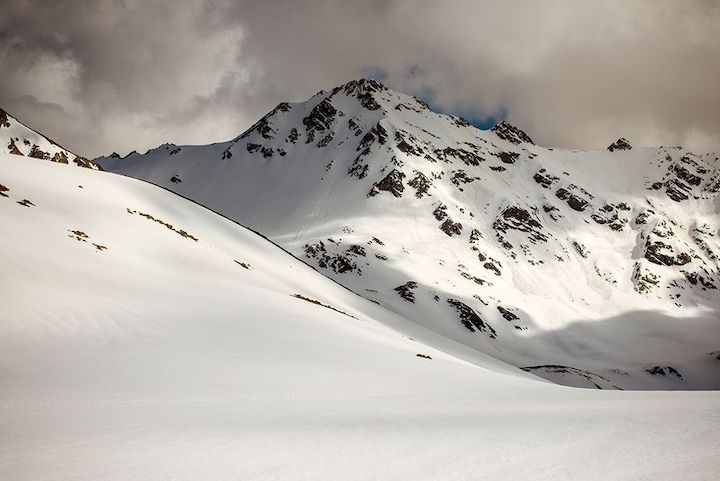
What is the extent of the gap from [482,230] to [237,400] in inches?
5270

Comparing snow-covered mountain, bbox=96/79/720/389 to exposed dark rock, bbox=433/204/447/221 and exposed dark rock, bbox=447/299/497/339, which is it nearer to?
exposed dark rock, bbox=447/299/497/339

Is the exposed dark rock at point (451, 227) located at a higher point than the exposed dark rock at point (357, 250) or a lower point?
higher

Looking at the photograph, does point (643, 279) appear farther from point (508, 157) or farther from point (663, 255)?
point (508, 157)

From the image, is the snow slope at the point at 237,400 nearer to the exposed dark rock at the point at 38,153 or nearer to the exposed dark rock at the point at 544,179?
the exposed dark rock at the point at 38,153

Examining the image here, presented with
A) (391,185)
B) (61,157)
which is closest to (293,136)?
(391,185)

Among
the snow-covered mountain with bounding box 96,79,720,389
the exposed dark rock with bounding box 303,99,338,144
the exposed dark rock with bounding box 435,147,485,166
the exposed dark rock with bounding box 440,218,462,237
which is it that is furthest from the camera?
the exposed dark rock with bounding box 303,99,338,144

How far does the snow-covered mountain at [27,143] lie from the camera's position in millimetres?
66725

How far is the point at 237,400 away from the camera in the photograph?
298 inches

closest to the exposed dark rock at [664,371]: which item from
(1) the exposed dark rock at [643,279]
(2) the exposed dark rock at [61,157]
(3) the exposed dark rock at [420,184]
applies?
(1) the exposed dark rock at [643,279]

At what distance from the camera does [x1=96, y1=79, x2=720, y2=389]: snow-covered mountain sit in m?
86.5

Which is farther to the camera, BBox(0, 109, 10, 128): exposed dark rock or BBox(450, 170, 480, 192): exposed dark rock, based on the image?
BBox(450, 170, 480, 192): exposed dark rock

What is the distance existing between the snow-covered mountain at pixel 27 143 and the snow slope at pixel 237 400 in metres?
58.2

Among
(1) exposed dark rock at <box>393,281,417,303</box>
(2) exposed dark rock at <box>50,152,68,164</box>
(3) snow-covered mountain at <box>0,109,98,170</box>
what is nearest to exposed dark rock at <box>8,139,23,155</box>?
(3) snow-covered mountain at <box>0,109,98,170</box>

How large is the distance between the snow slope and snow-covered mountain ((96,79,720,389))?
174 feet
